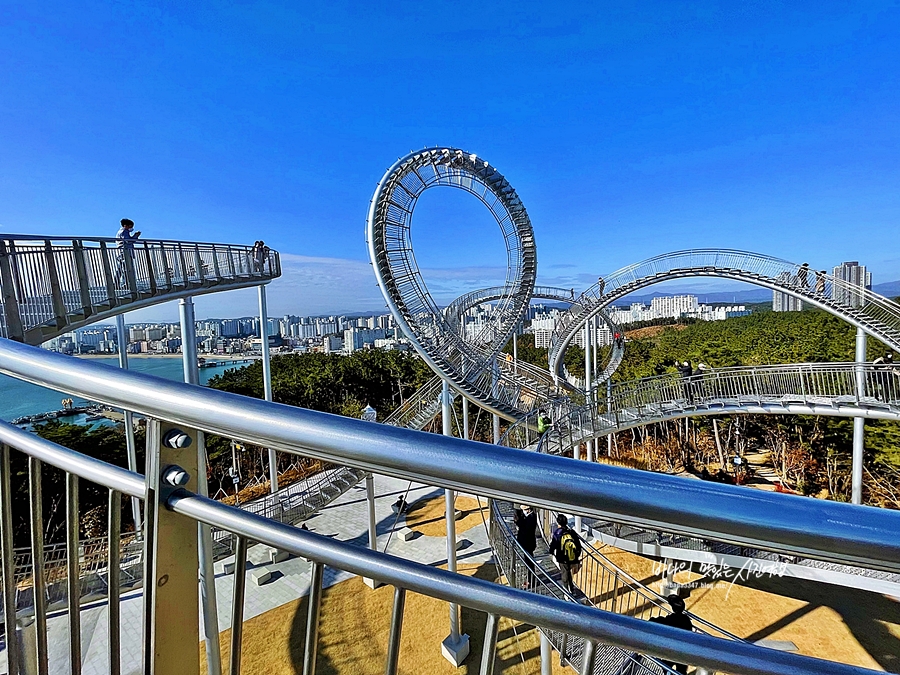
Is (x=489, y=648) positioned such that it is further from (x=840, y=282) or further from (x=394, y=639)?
(x=840, y=282)

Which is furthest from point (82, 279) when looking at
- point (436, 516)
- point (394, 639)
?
point (436, 516)

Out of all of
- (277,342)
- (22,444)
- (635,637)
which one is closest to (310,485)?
(22,444)

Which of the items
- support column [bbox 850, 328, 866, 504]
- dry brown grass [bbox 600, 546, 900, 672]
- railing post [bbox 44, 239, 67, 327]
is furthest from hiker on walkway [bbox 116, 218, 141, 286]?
support column [bbox 850, 328, 866, 504]

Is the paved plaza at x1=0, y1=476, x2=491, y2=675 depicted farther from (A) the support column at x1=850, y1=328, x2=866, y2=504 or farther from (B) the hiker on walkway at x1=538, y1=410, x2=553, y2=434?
(A) the support column at x1=850, y1=328, x2=866, y2=504

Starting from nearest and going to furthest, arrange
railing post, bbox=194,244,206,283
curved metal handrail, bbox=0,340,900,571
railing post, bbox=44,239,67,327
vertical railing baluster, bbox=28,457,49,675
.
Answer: curved metal handrail, bbox=0,340,900,571 → vertical railing baluster, bbox=28,457,49,675 → railing post, bbox=44,239,67,327 → railing post, bbox=194,244,206,283

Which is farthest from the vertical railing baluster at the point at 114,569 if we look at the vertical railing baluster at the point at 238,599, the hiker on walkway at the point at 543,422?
the hiker on walkway at the point at 543,422

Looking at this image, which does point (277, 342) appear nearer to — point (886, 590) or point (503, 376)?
point (503, 376)

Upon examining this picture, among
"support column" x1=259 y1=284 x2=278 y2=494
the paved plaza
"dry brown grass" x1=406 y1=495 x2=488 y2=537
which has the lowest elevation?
"dry brown grass" x1=406 y1=495 x2=488 y2=537
